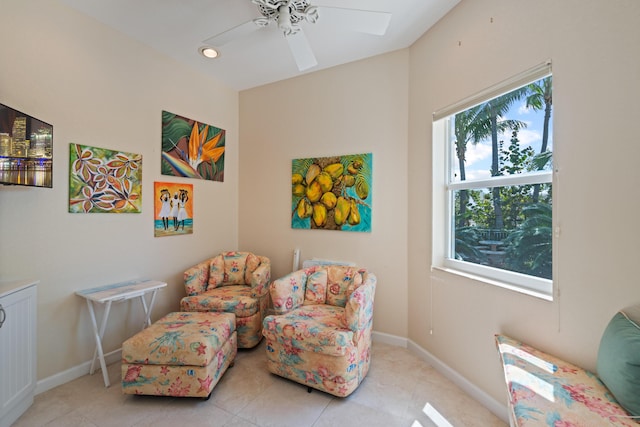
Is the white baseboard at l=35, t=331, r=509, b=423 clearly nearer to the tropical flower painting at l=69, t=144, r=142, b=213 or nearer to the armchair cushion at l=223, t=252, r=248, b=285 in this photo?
the armchair cushion at l=223, t=252, r=248, b=285

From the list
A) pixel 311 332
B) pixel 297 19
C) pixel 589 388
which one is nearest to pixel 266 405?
pixel 311 332

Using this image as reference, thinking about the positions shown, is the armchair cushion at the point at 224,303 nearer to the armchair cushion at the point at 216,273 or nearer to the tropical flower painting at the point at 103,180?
the armchair cushion at the point at 216,273

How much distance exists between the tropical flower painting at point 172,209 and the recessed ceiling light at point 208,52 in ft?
4.58

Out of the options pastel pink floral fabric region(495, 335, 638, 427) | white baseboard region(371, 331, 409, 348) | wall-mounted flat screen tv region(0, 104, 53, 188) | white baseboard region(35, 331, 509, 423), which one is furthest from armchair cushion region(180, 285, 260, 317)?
pastel pink floral fabric region(495, 335, 638, 427)

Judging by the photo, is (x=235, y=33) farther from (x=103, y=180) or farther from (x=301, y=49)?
(x=103, y=180)

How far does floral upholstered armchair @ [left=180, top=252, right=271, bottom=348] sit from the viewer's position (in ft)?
8.20

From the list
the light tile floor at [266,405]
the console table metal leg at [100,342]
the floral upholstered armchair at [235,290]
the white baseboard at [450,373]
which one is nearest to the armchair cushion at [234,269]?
the floral upholstered armchair at [235,290]

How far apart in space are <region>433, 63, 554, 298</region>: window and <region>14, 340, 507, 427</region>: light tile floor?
3.04ft

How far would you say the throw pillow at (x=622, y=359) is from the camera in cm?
96

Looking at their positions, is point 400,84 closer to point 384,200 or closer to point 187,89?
point 384,200

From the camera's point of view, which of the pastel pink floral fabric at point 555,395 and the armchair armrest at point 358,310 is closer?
the pastel pink floral fabric at point 555,395

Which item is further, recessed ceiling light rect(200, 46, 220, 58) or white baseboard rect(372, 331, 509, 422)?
recessed ceiling light rect(200, 46, 220, 58)

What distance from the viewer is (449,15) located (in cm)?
212

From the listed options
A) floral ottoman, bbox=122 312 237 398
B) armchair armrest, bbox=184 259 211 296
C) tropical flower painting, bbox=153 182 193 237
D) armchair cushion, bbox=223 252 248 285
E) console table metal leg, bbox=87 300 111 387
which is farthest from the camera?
armchair cushion, bbox=223 252 248 285
